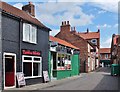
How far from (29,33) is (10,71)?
12.5ft

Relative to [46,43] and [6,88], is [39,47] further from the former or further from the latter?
[6,88]

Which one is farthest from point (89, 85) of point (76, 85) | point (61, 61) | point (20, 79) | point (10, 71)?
point (61, 61)

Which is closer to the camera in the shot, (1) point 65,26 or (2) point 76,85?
(2) point 76,85

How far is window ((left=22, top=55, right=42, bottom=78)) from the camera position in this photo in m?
20.2

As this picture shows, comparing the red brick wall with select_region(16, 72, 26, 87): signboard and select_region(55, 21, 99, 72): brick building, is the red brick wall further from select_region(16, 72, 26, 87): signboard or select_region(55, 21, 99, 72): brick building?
select_region(16, 72, 26, 87): signboard

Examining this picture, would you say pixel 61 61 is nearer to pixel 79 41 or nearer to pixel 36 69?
pixel 36 69

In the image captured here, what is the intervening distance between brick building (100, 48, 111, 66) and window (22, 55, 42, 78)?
76.2 meters

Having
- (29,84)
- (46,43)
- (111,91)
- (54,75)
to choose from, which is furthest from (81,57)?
(111,91)

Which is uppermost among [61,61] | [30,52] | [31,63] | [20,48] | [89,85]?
[20,48]

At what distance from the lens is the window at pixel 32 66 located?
20.2m

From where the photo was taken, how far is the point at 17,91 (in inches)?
631

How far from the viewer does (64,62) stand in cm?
3170

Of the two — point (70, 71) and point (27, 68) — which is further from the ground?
point (27, 68)

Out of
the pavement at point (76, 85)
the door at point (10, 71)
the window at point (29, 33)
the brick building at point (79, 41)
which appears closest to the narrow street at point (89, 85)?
the pavement at point (76, 85)
